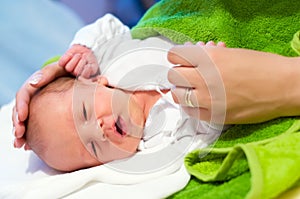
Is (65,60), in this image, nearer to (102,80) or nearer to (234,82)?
(102,80)

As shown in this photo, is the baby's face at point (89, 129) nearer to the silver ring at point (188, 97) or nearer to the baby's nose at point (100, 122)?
the baby's nose at point (100, 122)

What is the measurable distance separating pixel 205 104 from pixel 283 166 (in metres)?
0.17

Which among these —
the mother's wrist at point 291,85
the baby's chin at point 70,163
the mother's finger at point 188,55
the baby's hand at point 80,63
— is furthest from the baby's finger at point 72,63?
the mother's wrist at point 291,85

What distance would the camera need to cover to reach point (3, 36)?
1.50 metres

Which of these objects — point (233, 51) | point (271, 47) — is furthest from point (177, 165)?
point (271, 47)

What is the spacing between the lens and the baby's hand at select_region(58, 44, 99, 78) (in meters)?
1.07

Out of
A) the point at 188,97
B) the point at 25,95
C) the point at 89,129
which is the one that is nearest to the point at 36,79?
the point at 25,95

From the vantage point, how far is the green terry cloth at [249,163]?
2.31 feet

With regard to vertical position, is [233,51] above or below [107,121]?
above

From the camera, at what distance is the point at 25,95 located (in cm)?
99

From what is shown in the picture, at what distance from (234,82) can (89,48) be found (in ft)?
1.53

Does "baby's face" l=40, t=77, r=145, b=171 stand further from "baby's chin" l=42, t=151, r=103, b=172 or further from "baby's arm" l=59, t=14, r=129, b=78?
"baby's arm" l=59, t=14, r=129, b=78

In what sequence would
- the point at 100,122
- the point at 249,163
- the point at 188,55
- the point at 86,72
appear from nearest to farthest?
1. the point at 249,163
2. the point at 188,55
3. the point at 100,122
4. the point at 86,72

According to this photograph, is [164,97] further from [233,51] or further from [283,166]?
[283,166]
